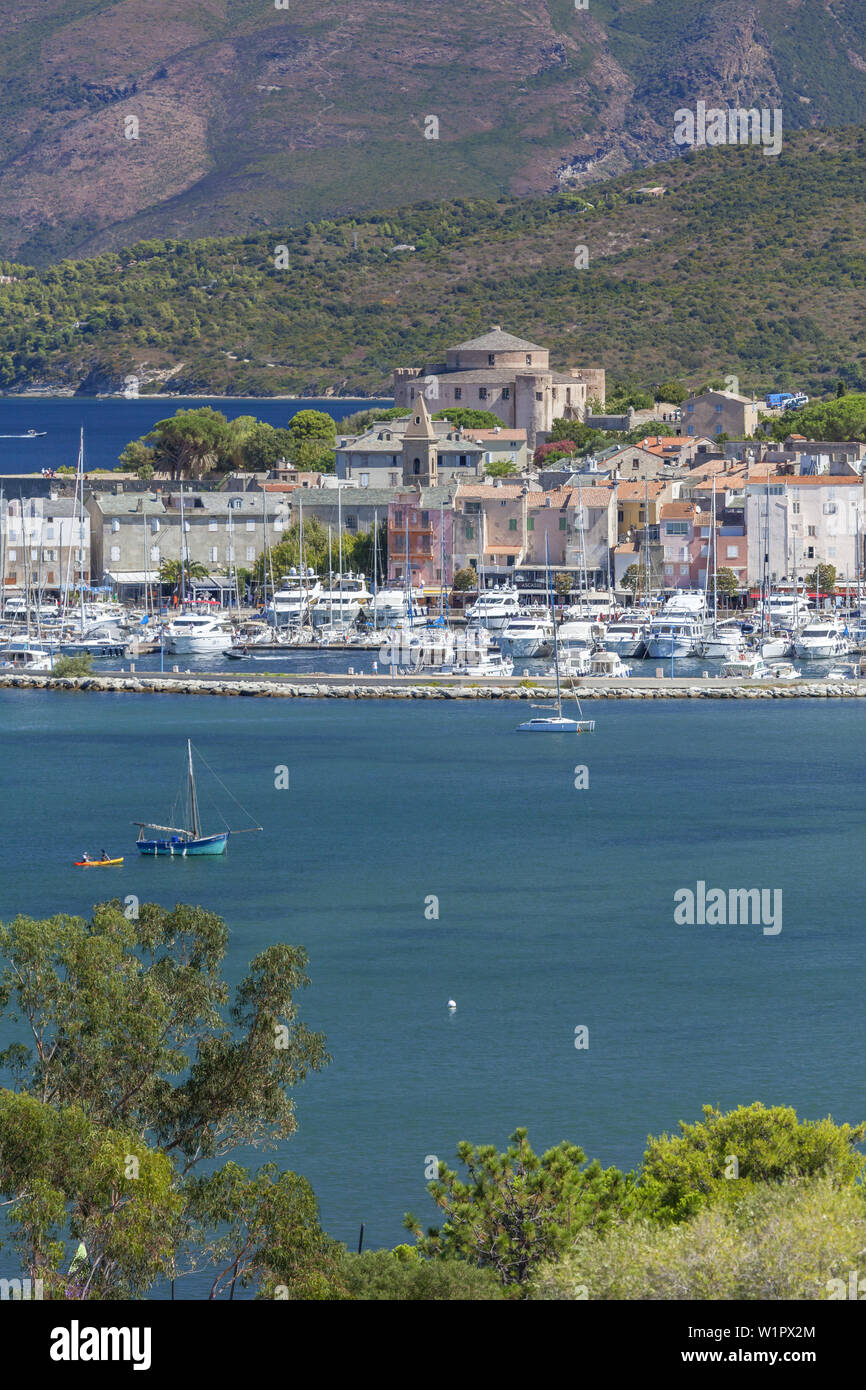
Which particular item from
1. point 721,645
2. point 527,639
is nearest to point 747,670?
point 721,645

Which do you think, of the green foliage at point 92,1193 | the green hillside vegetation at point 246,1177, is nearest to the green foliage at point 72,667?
the green hillside vegetation at point 246,1177

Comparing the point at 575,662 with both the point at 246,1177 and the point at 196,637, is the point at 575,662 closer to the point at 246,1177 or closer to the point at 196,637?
the point at 196,637

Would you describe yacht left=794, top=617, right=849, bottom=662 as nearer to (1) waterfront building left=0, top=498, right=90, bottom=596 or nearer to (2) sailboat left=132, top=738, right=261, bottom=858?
(1) waterfront building left=0, top=498, right=90, bottom=596

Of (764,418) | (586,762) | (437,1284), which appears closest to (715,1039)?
(437,1284)

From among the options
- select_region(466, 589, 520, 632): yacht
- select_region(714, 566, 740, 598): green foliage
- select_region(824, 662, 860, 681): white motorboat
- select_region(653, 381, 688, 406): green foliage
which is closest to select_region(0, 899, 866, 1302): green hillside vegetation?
select_region(824, 662, 860, 681): white motorboat

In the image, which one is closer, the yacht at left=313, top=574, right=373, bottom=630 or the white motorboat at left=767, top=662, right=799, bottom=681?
the white motorboat at left=767, top=662, right=799, bottom=681

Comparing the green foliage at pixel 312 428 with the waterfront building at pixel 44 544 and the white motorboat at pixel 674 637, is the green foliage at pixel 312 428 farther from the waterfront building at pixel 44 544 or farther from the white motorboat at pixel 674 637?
the white motorboat at pixel 674 637

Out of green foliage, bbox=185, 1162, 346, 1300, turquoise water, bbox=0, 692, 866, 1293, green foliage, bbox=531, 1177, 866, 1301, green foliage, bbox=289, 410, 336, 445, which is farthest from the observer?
green foliage, bbox=289, 410, 336, 445

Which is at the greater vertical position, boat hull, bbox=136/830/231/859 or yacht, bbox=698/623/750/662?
yacht, bbox=698/623/750/662

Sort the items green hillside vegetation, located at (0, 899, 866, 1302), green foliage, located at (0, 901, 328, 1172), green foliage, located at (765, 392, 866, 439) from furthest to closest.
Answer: green foliage, located at (765, 392, 866, 439) < green foliage, located at (0, 901, 328, 1172) < green hillside vegetation, located at (0, 899, 866, 1302)
